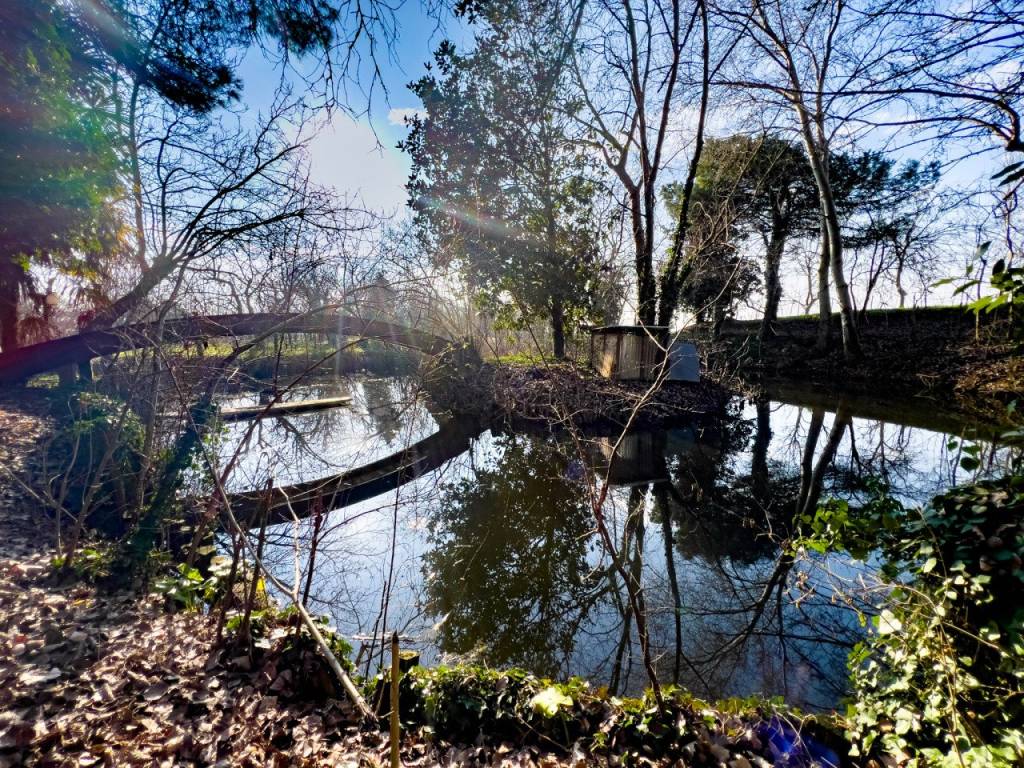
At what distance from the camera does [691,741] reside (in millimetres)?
1963

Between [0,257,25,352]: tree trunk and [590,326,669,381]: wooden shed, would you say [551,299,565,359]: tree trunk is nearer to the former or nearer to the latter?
[590,326,669,381]: wooden shed

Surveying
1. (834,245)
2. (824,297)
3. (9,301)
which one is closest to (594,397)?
(834,245)

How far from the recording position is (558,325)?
563 inches

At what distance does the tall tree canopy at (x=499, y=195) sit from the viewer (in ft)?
41.1

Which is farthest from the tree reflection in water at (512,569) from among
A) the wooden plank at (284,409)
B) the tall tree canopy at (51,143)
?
the wooden plank at (284,409)

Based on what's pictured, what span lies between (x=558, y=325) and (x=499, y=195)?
4329 mm

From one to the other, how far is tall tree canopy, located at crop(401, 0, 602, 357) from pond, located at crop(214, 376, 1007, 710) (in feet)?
20.3

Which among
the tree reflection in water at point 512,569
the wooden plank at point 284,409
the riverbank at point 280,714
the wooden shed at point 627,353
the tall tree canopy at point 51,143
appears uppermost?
the tall tree canopy at point 51,143

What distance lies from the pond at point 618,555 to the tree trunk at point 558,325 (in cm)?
605

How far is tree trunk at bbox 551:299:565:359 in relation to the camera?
1388cm

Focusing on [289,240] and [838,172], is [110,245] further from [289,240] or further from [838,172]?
[838,172]

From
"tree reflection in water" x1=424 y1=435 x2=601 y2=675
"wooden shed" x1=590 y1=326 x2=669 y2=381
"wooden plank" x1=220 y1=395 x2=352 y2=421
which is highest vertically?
"wooden shed" x1=590 y1=326 x2=669 y2=381

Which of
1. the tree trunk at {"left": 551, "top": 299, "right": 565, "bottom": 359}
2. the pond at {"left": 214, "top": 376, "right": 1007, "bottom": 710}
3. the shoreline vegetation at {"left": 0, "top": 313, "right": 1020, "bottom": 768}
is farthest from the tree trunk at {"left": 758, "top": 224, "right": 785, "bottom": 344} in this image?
the shoreline vegetation at {"left": 0, "top": 313, "right": 1020, "bottom": 768}

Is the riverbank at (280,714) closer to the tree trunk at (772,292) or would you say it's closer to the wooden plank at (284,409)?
the wooden plank at (284,409)
